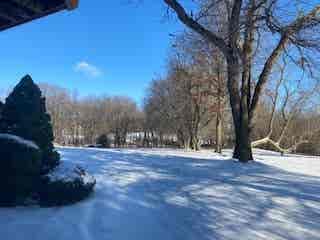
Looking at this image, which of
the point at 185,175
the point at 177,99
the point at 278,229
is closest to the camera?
the point at 278,229

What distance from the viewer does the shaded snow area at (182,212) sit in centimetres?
406

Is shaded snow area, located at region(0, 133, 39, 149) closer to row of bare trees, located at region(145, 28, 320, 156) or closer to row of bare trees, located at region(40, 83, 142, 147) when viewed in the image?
row of bare trees, located at region(145, 28, 320, 156)

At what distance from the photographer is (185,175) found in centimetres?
768

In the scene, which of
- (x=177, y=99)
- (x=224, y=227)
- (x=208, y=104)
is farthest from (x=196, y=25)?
(x=177, y=99)

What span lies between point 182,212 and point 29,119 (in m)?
3.23

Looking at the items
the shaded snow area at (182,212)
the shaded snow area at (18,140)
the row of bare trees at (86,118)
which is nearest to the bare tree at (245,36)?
the shaded snow area at (182,212)

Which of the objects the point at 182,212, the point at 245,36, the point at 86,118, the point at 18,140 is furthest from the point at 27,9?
the point at 86,118

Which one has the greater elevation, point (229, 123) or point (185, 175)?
point (229, 123)

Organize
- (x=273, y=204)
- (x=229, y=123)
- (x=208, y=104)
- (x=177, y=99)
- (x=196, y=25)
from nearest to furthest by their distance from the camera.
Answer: (x=273, y=204) < (x=196, y=25) < (x=208, y=104) < (x=177, y=99) < (x=229, y=123)

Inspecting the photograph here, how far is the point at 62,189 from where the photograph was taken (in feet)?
18.1

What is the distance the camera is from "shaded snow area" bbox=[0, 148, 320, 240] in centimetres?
406

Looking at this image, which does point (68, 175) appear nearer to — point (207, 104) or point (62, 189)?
point (62, 189)

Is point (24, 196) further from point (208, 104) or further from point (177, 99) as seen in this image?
point (177, 99)

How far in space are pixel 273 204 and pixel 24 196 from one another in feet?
12.9
